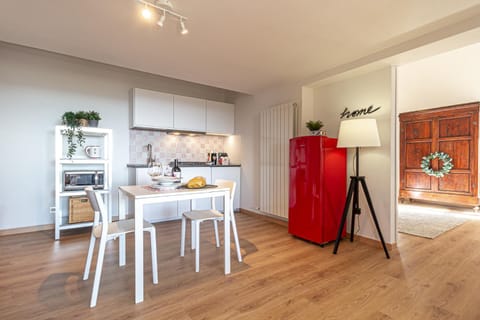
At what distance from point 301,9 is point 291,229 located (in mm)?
2497

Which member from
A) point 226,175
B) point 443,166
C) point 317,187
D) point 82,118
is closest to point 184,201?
point 226,175

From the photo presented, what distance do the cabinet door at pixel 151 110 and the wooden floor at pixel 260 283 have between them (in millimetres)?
1920

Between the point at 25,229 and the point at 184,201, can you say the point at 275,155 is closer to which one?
the point at 184,201

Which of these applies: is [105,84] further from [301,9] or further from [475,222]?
[475,222]

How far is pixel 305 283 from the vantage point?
6.77 ft

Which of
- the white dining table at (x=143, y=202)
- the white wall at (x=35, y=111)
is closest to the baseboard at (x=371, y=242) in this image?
the white dining table at (x=143, y=202)

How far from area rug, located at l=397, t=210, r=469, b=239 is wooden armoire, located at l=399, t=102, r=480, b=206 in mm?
708

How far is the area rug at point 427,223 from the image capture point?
354 centimetres

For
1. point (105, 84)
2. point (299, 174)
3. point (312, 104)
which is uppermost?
point (105, 84)

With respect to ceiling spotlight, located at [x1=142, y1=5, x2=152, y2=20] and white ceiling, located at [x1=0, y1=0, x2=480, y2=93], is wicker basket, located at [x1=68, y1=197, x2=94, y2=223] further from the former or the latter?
ceiling spotlight, located at [x1=142, y1=5, x2=152, y2=20]

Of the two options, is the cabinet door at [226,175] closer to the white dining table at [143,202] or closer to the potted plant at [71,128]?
the potted plant at [71,128]

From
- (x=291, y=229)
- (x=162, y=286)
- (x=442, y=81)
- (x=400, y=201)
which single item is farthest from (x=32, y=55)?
(x=400, y=201)

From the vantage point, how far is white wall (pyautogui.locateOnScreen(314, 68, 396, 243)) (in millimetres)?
2836

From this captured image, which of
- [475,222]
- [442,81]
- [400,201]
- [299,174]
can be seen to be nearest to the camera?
[299,174]
